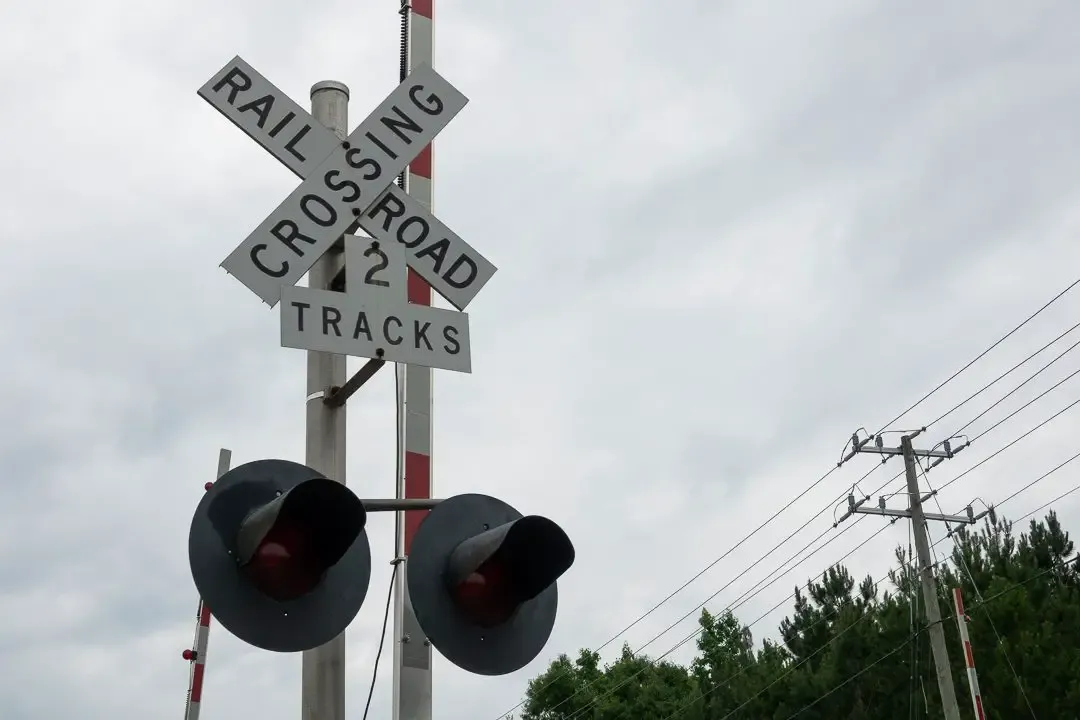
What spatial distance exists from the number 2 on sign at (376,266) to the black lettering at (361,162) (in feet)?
0.97

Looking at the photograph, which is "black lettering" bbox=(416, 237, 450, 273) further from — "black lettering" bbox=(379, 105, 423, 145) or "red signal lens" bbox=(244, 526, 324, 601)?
"red signal lens" bbox=(244, 526, 324, 601)

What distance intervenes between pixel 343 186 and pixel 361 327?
1.78 feet

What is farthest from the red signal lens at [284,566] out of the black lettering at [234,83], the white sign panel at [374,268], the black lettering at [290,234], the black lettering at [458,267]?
the black lettering at [234,83]

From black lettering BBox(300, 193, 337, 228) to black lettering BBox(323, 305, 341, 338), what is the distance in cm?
32

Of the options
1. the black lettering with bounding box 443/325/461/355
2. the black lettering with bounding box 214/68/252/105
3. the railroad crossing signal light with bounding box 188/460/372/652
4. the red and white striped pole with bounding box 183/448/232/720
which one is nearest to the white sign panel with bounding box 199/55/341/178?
the black lettering with bounding box 214/68/252/105

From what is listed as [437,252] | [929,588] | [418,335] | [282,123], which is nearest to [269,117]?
[282,123]

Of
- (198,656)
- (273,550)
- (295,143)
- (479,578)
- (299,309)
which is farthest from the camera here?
(198,656)

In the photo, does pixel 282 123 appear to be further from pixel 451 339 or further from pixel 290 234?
pixel 451 339

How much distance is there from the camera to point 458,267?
193 inches

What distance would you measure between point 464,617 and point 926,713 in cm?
3210

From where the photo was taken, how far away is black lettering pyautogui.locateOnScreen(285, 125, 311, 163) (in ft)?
15.6

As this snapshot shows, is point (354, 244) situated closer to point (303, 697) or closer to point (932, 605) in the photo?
point (303, 697)

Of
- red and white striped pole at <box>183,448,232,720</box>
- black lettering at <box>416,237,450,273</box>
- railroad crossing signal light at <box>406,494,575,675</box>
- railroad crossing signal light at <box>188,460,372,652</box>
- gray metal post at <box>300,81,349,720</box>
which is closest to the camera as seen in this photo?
railroad crossing signal light at <box>188,460,372,652</box>

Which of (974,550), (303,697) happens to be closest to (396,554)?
(303,697)
